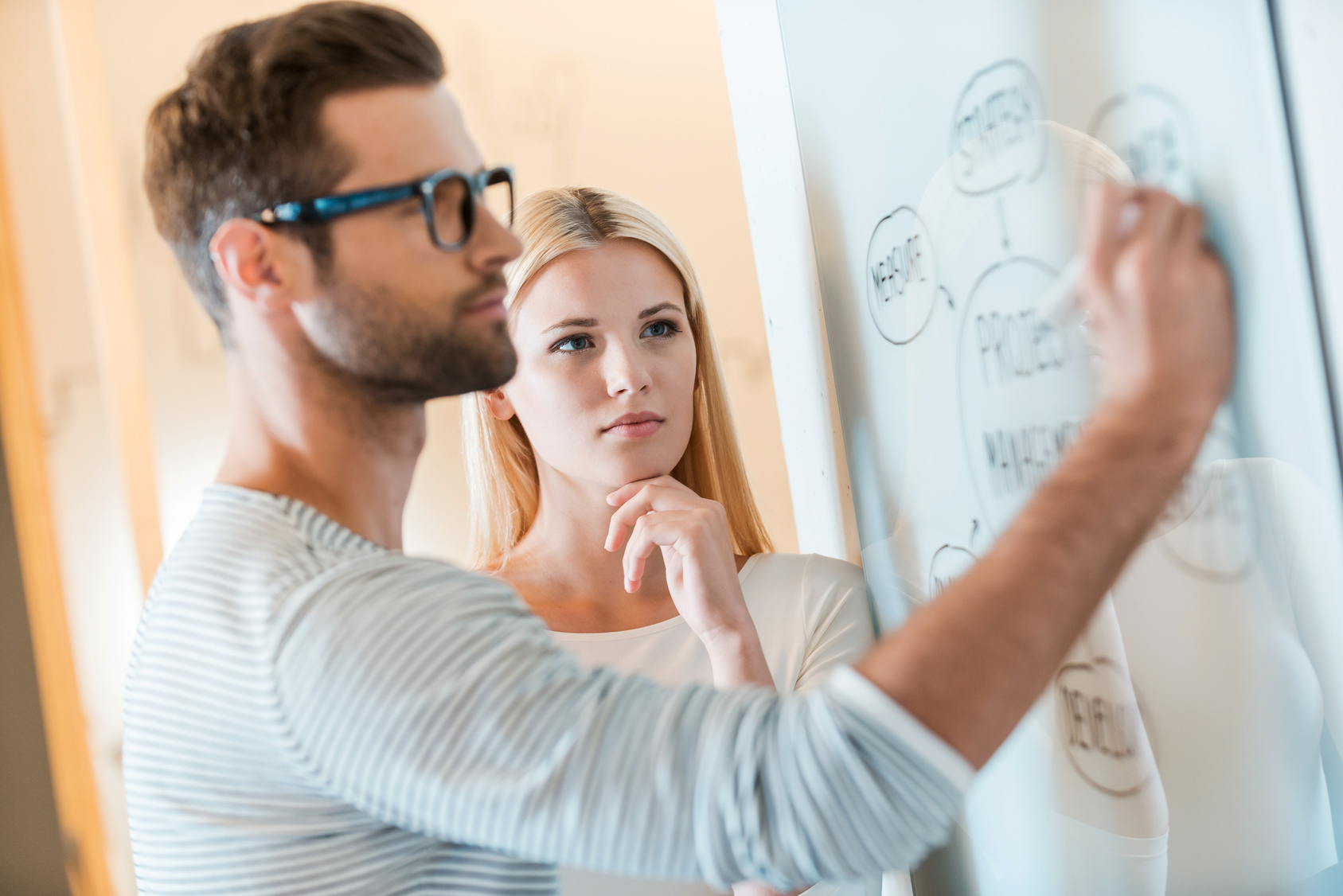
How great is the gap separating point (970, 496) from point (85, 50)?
8.44 ft

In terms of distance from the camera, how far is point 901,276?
939 millimetres

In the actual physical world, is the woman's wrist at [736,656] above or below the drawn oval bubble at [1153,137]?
below

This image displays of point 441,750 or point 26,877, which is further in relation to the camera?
point 26,877

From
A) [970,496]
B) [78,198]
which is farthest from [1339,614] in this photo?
[78,198]

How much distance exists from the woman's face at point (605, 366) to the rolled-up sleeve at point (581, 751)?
0.66 m

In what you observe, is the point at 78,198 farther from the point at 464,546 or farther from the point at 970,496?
the point at 970,496

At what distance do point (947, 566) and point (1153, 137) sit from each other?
0.48 meters

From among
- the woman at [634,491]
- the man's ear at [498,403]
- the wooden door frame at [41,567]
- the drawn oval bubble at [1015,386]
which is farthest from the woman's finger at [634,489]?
the wooden door frame at [41,567]

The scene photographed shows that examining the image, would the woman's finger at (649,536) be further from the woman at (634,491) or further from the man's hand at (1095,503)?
the man's hand at (1095,503)

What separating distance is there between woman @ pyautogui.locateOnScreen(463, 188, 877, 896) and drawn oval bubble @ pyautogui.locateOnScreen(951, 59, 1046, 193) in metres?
0.49

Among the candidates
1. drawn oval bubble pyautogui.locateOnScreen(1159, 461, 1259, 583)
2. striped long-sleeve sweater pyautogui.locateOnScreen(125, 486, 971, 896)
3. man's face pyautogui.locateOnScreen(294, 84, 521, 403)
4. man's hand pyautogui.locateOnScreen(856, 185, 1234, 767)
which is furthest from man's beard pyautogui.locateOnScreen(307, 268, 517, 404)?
drawn oval bubble pyautogui.locateOnScreen(1159, 461, 1259, 583)

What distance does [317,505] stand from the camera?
26.3 inches

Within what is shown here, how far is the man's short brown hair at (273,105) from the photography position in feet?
2.15

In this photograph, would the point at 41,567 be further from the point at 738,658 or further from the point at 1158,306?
the point at 1158,306
